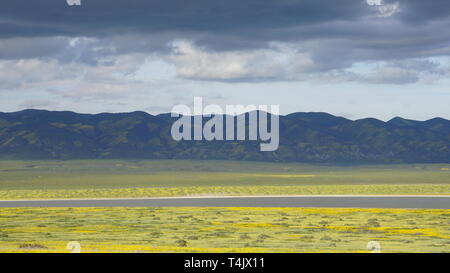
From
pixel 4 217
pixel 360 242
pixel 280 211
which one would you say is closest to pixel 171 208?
pixel 280 211

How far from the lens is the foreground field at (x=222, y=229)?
2872cm

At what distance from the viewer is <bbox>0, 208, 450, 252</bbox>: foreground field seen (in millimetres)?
28719

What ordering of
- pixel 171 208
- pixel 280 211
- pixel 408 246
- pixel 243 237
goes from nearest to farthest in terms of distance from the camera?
pixel 408 246 → pixel 243 237 → pixel 280 211 → pixel 171 208

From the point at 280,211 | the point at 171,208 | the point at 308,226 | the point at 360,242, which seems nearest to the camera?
the point at 360,242

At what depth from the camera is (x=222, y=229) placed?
37281 mm

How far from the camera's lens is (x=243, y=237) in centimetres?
3316

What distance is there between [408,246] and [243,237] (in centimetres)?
816
